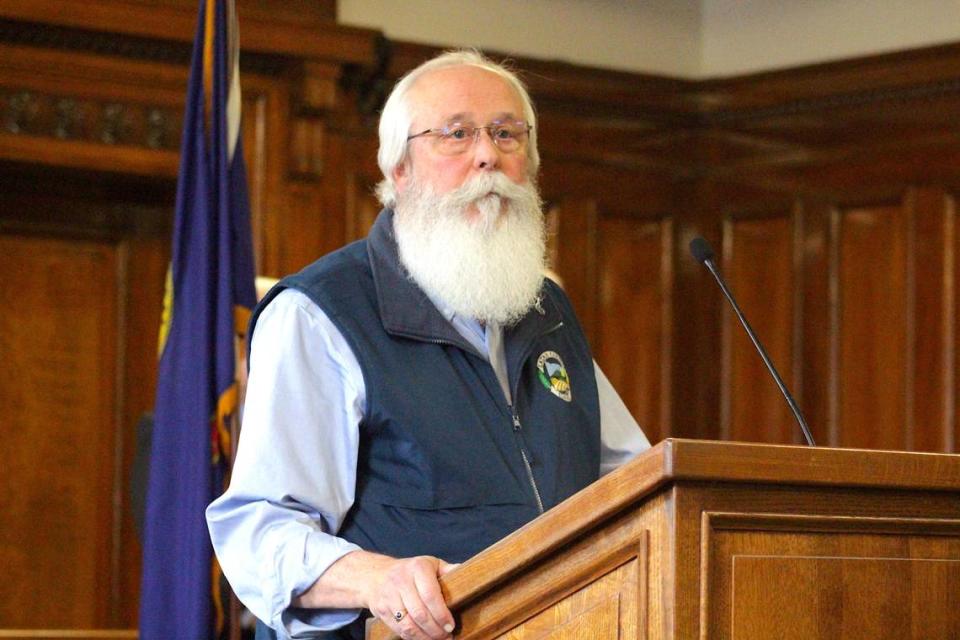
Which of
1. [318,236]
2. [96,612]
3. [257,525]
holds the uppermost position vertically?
[318,236]

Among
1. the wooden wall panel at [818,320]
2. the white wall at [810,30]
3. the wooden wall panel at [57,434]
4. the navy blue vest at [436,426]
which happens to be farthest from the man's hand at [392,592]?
the white wall at [810,30]

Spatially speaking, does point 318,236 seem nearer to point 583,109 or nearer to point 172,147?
point 172,147

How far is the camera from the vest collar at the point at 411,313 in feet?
7.91

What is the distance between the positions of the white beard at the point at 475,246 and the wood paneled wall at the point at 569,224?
2520 millimetres

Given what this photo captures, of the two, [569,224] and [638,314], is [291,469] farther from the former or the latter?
[638,314]

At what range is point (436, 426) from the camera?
2.31 metres

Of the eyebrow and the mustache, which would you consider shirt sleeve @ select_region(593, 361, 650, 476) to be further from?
the eyebrow

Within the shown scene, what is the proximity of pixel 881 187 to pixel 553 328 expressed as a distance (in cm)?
332

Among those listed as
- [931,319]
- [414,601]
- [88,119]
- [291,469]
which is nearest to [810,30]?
[931,319]

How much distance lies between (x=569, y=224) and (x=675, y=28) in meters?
0.99

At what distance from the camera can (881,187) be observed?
18.5ft

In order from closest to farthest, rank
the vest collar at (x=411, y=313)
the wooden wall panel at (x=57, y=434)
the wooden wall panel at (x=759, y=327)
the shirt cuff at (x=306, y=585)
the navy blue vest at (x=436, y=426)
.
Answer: the shirt cuff at (x=306, y=585) → the navy blue vest at (x=436, y=426) → the vest collar at (x=411, y=313) → the wooden wall panel at (x=57, y=434) → the wooden wall panel at (x=759, y=327)

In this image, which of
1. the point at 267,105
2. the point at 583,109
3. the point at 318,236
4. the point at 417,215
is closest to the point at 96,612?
the point at 318,236

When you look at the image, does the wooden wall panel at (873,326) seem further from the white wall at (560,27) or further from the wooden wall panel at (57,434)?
the wooden wall panel at (57,434)
